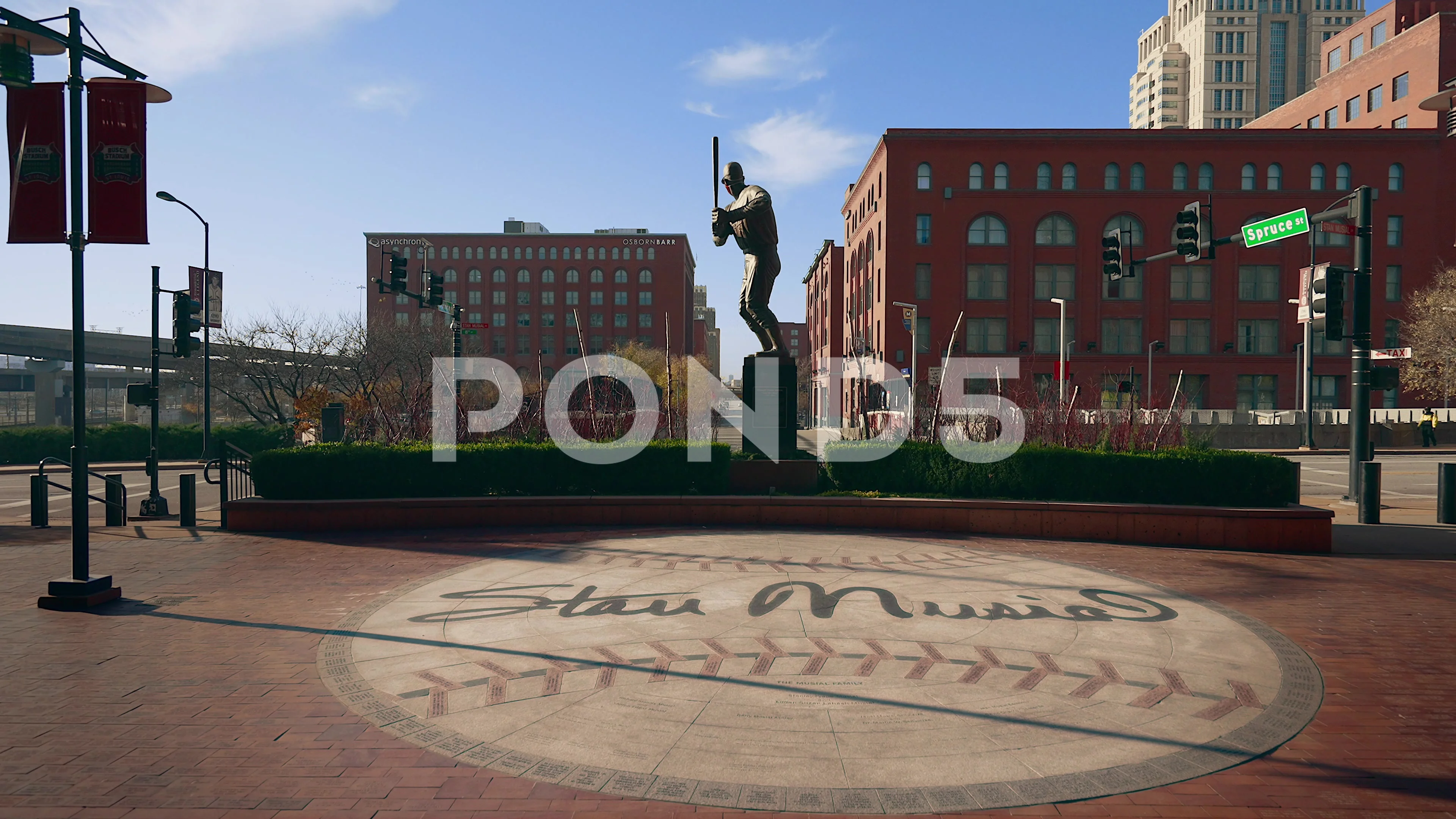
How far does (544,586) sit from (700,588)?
178cm

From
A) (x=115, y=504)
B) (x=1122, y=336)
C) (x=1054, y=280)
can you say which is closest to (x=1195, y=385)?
(x=1122, y=336)

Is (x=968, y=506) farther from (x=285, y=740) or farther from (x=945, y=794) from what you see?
(x=285, y=740)

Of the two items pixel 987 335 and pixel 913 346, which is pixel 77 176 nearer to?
pixel 913 346

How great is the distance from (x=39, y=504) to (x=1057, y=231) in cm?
5302

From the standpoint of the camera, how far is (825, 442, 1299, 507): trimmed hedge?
1214 centimetres

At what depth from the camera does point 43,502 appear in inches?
587

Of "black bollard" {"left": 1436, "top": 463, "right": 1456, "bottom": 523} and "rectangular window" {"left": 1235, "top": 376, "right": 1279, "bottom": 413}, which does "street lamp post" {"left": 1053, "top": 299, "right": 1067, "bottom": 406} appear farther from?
"rectangular window" {"left": 1235, "top": 376, "right": 1279, "bottom": 413}

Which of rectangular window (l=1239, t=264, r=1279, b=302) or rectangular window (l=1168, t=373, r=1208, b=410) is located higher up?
rectangular window (l=1239, t=264, r=1279, b=302)

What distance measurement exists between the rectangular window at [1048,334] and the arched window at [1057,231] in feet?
16.6

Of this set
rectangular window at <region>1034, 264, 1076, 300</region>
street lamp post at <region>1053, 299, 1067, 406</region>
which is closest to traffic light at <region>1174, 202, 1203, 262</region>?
street lamp post at <region>1053, 299, 1067, 406</region>

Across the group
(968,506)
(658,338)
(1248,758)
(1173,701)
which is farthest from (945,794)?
(658,338)

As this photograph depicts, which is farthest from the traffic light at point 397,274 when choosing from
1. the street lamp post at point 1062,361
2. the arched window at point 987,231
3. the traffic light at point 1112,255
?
the arched window at point 987,231

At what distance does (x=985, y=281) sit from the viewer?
5303 centimetres

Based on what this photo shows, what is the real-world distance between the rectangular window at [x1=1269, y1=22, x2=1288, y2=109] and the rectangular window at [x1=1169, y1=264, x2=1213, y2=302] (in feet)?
358
